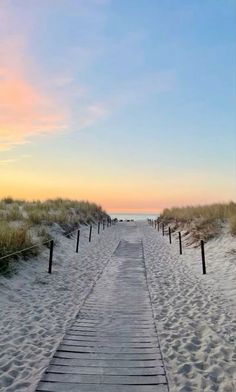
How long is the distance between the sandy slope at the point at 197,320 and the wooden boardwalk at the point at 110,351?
276mm

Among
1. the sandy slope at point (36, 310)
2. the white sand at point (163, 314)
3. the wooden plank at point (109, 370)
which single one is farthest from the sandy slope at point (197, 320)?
the sandy slope at point (36, 310)

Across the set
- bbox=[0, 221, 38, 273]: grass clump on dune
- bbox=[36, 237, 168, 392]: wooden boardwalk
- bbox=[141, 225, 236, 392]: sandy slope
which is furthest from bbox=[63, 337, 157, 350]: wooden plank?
bbox=[0, 221, 38, 273]: grass clump on dune

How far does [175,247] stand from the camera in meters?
22.6

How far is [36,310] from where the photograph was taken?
9.38m

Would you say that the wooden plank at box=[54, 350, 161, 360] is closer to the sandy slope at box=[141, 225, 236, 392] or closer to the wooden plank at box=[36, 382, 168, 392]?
the sandy slope at box=[141, 225, 236, 392]

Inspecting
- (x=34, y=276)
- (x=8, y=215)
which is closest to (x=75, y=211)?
(x=8, y=215)

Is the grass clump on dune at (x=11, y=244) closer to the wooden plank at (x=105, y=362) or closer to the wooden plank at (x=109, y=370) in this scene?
the wooden plank at (x=105, y=362)

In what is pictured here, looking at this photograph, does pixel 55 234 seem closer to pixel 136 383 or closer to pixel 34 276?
pixel 34 276

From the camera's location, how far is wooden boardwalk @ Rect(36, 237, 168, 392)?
540cm

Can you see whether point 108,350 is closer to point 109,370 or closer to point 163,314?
point 109,370

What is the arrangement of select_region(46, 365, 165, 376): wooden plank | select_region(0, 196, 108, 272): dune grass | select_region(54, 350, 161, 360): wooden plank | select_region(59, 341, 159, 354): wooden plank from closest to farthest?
select_region(46, 365, 165, 376): wooden plank → select_region(54, 350, 161, 360): wooden plank → select_region(59, 341, 159, 354): wooden plank → select_region(0, 196, 108, 272): dune grass

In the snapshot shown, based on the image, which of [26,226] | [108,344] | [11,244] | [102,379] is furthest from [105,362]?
[26,226]

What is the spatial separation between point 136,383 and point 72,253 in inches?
560

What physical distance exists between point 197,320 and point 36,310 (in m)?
3.77
